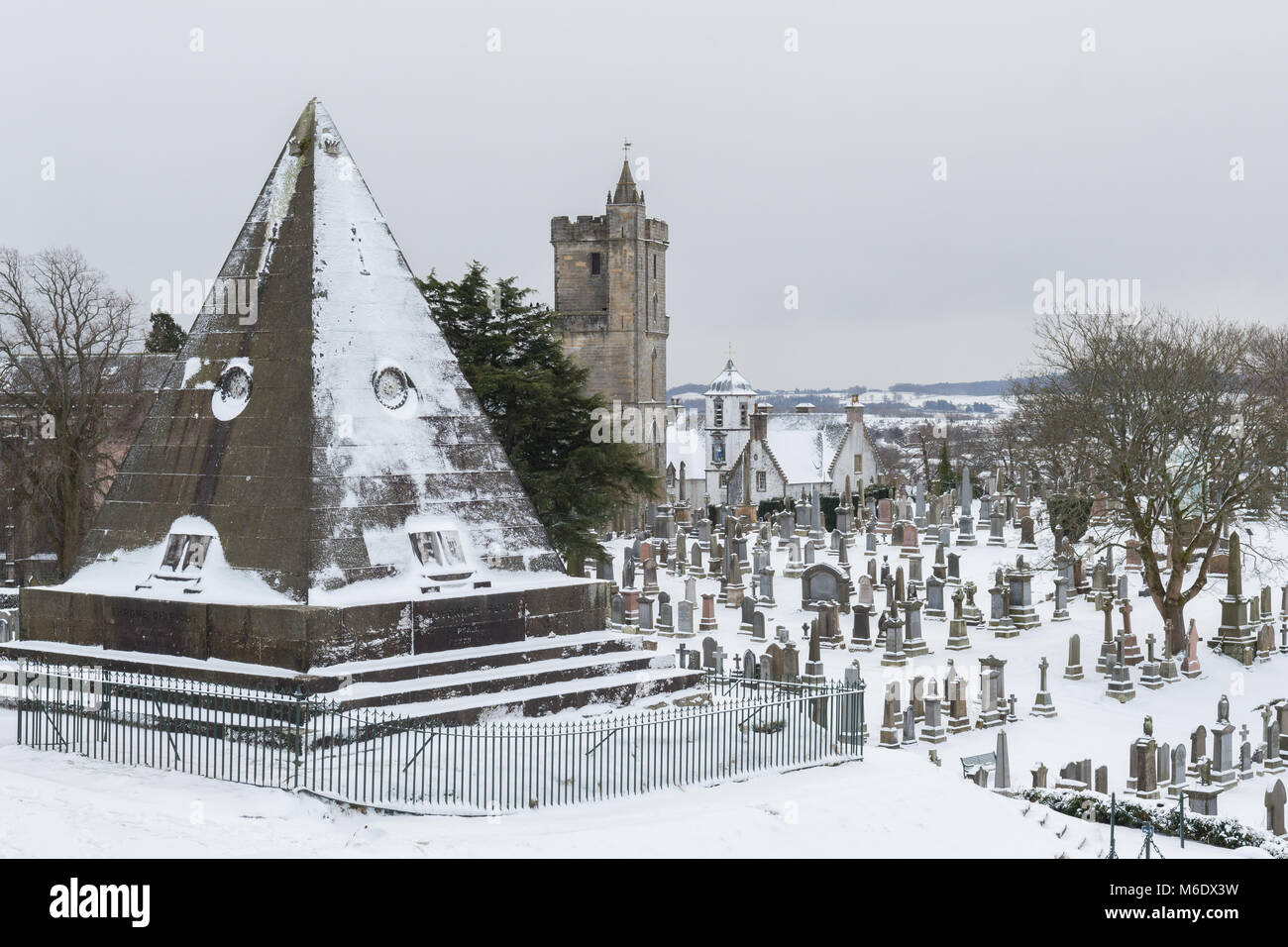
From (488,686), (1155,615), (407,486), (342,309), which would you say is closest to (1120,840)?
(488,686)

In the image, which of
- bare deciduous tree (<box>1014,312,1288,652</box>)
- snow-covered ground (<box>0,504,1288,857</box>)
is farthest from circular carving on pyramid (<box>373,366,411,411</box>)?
bare deciduous tree (<box>1014,312,1288,652</box>)

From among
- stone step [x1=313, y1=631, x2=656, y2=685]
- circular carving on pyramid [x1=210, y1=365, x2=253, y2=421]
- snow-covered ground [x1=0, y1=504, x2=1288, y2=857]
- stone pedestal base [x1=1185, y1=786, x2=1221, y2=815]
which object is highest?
circular carving on pyramid [x1=210, y1=365, x2=253, y2=421]

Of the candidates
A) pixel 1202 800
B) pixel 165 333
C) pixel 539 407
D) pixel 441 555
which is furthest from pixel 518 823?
pixel 165 333

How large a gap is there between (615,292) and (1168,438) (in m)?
38.9

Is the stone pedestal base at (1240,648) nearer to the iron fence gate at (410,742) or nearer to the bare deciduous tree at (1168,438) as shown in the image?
the bare deciduous tree at (1168,438)

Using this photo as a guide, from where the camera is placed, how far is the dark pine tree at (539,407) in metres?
26.0

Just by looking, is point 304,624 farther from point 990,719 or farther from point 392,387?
point 990,719

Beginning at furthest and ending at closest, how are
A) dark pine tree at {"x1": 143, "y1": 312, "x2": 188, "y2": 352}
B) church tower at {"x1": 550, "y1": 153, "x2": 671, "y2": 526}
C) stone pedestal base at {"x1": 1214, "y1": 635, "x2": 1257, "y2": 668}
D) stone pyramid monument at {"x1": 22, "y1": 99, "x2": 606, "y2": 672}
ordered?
1. church tower at {"x1": 550, "y1": 153, "x2": 671, "y2": 526}
2. dark pine tree at {"x1": 143, "y1": 312, "x2": 188, "y2": 352}
3. stone pedestal base at {"x1": 1214, "y1": 635, "x2": 1257, "y2": 668}
4. stone pyramid monument at {"x1": 22, "y1": 99, "x2": 606, "y2": 672}

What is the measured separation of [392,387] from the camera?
13344 mm

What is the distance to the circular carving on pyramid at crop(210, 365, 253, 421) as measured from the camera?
13.2 metres

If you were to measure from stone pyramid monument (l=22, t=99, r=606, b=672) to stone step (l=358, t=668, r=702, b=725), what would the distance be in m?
0.75

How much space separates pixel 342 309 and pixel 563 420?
1356cm

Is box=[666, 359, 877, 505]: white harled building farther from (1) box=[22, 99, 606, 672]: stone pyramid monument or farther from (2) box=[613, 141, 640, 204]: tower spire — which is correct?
(1) box=[22, 99, 606, 672]: stone pyramid monument

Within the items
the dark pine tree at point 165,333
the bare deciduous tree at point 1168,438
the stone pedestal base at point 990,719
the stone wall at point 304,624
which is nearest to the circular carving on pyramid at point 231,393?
the stone wall at point 304,624
